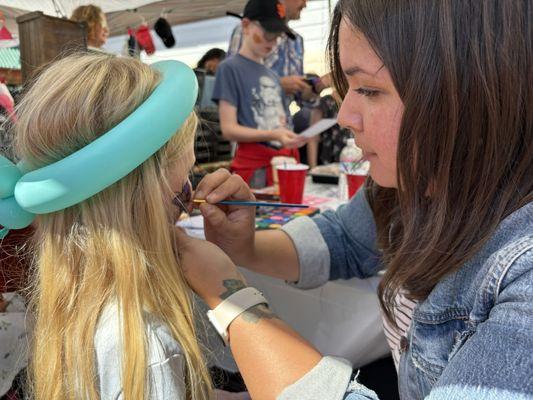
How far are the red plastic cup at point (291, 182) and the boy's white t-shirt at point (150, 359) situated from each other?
0.88 metres

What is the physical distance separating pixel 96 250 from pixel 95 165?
209 millimetres

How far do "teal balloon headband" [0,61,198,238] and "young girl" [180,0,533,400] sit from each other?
24 cm

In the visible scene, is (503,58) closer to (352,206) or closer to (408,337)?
(408,337)

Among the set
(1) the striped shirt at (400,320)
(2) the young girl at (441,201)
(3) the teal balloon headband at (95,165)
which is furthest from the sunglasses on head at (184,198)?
(1) the striped shirt at (400,320)

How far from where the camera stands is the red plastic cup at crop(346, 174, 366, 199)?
65.6 inches

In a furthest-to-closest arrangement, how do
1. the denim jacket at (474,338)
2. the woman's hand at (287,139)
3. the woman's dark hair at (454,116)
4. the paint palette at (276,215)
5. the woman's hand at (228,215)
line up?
the woman's hand at (287,139), the paint palette at (276,215), the woman's hand at (228,215), the woman's dark hair at (454,116), the denim jacket at (474,338)

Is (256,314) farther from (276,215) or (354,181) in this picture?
(354,181)

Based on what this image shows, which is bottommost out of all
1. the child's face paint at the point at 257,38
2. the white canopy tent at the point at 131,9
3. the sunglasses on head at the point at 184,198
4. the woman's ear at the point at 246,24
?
the sunglasses on head at the point at 184,198

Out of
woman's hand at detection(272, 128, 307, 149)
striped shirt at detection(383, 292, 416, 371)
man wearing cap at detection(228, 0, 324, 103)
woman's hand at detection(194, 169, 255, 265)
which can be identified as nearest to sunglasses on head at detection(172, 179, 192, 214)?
woman's hand at detection(194, 169, 255, 265)

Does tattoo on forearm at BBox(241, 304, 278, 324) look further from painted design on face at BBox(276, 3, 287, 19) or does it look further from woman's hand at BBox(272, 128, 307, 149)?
painted design on face at BBox(276, 3, 287, 19)

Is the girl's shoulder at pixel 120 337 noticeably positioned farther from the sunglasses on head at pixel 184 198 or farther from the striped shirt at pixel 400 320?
the striped shirt at pixel 400 320

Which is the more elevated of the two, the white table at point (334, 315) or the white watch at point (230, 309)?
the white watch at point (230, 309)

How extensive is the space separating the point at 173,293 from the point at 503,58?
66 cm

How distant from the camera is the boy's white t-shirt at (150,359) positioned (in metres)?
0.74
